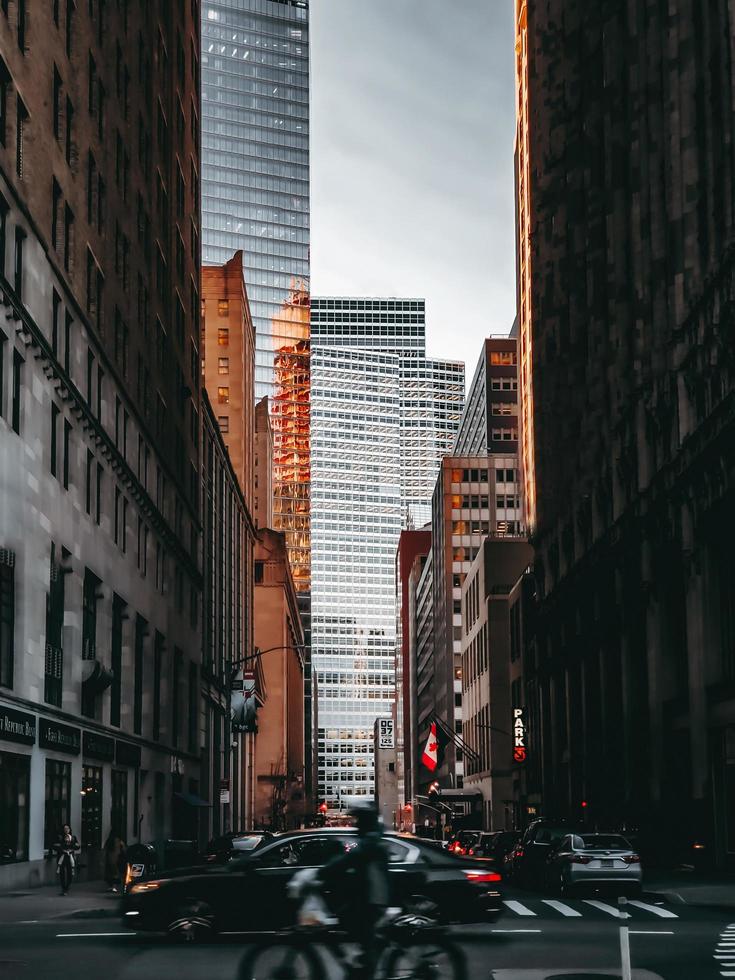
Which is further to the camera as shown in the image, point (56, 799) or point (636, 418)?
point (636, 418)

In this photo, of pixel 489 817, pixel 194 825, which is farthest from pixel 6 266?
pixel 489 817

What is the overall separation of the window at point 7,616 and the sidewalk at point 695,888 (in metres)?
15.8

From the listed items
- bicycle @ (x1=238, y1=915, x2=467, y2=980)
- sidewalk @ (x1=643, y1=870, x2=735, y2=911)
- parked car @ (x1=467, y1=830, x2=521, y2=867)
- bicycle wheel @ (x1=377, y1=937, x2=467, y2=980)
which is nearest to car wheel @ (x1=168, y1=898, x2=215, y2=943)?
bicycle @ (x1=238, y1=915, x2=467, y2=980)

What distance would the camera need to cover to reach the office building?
35.8 m

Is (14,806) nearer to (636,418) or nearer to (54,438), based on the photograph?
(54,438)

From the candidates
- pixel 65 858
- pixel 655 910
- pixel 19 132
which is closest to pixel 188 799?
pixel 65 858

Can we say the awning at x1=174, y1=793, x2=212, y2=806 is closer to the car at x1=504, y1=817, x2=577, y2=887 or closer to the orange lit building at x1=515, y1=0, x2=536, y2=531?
the car at x1=504, y1=817, x2=577, y2=887

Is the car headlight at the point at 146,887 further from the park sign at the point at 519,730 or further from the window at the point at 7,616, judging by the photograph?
the park sign at the point at 519,730

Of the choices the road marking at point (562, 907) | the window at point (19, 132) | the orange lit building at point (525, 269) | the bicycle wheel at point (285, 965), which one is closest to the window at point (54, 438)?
the window at point (19, 132)

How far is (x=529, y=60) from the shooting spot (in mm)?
97125

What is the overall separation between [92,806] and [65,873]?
13.1m

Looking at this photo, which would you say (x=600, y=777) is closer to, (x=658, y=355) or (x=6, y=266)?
(x=658, y=355)

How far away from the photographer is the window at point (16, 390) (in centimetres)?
3581

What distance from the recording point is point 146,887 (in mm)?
19375
